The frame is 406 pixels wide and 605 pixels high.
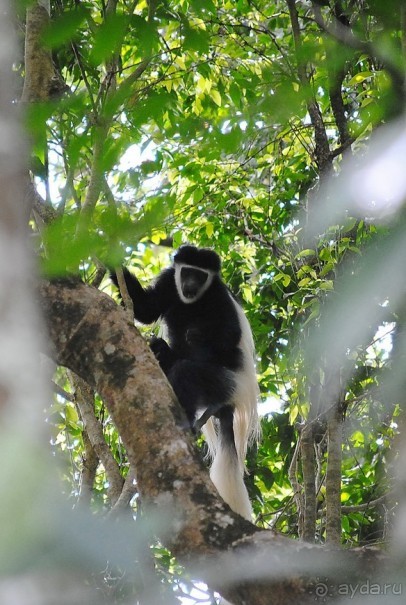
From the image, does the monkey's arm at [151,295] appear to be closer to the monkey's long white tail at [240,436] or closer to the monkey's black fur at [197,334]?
the monkey's black fur at [197,334]

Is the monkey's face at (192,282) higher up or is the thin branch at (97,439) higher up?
the monkey's face at (192,282)

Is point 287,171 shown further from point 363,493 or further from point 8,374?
point 8,374

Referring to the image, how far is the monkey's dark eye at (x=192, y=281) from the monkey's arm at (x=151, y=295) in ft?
0.48

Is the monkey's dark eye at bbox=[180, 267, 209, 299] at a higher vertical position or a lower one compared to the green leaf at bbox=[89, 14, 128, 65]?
higher

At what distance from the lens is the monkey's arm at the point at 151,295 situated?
11.6 ft

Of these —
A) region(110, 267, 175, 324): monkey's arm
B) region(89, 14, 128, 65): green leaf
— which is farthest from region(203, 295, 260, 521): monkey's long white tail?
region(89, 14, 128, 65): green leaf

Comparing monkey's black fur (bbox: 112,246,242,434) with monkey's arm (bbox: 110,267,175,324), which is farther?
monkey's arm (bbox: 110,267,175,324)

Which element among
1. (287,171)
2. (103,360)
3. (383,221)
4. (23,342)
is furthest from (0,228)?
(287,171)

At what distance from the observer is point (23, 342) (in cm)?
43

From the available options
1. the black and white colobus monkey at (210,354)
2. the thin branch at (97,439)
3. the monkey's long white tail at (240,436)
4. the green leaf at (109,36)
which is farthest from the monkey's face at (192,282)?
the green leaf at (109,36)

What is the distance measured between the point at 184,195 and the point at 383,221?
2919 millimetres

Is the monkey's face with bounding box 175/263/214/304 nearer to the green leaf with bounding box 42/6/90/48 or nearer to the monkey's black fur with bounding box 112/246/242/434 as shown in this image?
the monkey's black fur with bounding box 112/246/242/434

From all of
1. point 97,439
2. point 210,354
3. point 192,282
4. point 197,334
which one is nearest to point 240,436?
point 210,354

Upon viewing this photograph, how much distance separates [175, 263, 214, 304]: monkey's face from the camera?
3.76 meters
